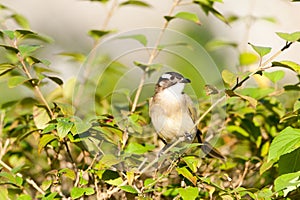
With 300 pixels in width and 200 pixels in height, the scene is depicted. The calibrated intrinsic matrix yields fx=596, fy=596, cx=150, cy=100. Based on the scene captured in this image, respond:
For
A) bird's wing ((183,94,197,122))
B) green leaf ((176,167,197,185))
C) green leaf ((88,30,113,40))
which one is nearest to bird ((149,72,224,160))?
bird's wing ((183,94,197,122))

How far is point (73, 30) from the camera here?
7918 millimetres

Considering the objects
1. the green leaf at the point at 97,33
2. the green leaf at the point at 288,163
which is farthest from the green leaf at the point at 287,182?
the green leaf at the point at 97,33

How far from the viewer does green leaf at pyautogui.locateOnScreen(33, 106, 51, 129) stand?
212 cm

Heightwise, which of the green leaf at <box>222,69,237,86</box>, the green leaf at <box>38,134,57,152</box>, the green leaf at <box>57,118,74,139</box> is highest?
the green leaf at <box>222,69,237,86</box>

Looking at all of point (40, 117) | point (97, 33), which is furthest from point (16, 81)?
point (97, 33)

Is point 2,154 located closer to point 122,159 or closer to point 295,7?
point 122,159

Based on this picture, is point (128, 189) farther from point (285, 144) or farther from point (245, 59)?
Result: point (245, 59)

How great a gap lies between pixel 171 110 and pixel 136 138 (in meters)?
0.23

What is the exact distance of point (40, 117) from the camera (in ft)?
7.06

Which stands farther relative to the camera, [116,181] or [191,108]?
[191,108]

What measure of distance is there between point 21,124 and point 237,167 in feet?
3.05

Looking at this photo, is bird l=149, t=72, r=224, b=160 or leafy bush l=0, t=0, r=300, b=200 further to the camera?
bird l=149, t=72, r=224, b=160

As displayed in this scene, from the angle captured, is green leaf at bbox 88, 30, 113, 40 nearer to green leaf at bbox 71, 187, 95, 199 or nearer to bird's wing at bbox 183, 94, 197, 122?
bird's wing at bbox 183, 94, 197, 122

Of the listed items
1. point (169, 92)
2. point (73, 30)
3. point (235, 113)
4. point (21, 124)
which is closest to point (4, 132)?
point (21, 124)
